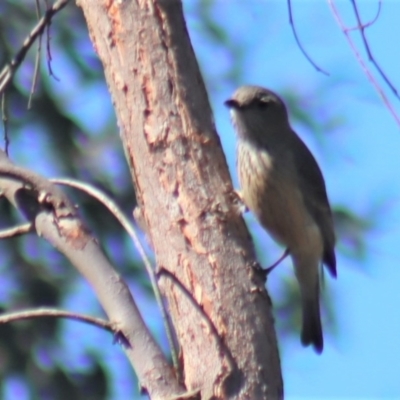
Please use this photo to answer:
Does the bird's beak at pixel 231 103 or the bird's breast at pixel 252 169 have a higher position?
the bird's beak at pixel 231 103

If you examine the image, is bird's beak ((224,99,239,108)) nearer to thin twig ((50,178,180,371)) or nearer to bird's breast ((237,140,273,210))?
bird's breast ((237,140,273,210))

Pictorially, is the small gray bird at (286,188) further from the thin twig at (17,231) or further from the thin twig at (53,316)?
the thin twig at (53,316)

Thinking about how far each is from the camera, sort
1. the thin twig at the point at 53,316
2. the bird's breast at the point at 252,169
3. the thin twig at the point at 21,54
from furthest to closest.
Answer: the bird's breast at the point at 252,169 < the thin twig at the point at 21,54 < the thin twig at the point at 53,316

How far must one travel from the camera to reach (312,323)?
523 cm

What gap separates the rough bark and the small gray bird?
110 cm

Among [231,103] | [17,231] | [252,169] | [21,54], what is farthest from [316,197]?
[17,231]

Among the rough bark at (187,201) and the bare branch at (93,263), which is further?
the rough bark at (187,201)

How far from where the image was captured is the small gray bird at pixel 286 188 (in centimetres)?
475

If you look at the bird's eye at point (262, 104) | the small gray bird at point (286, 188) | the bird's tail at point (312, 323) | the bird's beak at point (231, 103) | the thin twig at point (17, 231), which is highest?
the bird's eye at point (262, 104)

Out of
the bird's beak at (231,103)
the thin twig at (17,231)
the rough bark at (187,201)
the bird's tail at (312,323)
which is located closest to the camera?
the thin twig at (17,231)

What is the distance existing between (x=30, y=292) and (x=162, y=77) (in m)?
2.75

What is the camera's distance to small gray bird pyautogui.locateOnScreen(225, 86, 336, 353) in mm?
4750

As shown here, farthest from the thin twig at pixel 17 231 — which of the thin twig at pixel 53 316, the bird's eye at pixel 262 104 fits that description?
the bird's eye at pixel 262 104

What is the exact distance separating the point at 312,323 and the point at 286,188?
0.81 m
